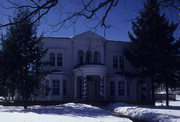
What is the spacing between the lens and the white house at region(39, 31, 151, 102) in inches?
918

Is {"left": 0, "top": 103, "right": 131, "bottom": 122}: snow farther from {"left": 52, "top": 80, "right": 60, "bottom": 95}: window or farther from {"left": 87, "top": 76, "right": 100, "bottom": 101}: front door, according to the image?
{"left": 87, "top": 76, "right": 100, "bottom": 101}: front door

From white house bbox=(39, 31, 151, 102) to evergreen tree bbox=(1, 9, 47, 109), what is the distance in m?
5.29

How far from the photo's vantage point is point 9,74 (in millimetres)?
16984

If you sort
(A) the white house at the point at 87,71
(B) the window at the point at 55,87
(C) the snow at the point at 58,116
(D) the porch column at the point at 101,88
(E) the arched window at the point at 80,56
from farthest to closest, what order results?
(E) the arched window at the point at 80,56, (B) the window at the point at 55,87, (A) the white house at the point at 87,71, (D) the porch column at the point at 101,88, (C) the snow at the point at 58,116

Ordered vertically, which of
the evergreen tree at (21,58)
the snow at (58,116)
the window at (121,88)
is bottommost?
the snow at (58,116)

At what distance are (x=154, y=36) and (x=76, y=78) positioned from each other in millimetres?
9247

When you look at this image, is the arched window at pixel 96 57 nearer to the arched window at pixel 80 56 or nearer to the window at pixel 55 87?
the arched window at pixel 80 56

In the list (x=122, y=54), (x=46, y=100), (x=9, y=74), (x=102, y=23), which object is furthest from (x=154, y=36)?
(x=102, y=23)

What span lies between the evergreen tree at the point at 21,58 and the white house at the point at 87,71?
5291 mm

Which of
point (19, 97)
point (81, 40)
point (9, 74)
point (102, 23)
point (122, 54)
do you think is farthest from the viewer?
point (122, 54)

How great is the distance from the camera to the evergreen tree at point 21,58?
16969 millimetres

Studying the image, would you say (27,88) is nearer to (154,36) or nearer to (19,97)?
(19,97)

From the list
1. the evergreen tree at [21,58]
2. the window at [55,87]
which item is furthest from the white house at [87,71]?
the evergreen tree at [21,58]

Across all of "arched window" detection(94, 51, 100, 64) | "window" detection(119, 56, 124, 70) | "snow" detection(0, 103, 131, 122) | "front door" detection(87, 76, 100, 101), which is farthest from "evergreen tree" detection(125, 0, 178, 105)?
"snow" detection(0, 103, 131, 122)
